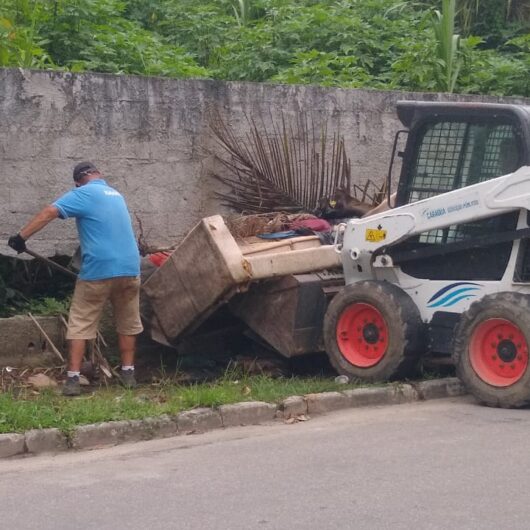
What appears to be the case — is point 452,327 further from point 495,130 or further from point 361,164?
point 361,164

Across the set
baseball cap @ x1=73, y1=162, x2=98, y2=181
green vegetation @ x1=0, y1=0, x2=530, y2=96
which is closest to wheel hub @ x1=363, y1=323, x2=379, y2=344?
baseball cap @ x1=73, y1=162, x2=98, y2=181

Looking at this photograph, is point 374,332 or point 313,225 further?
point 313,225

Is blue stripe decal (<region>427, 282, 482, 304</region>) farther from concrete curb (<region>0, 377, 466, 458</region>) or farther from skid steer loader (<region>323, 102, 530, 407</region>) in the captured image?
concrete curb (<region>0, 377, 466, 458</region>)

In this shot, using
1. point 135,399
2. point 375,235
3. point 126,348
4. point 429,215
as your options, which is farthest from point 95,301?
point 429,215

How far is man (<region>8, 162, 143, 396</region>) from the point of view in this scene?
8.48m

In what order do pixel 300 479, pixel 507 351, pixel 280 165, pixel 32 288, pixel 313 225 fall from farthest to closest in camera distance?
pixel 280 165 < pixel 313 225 < pixel 32 288 < pixel 507 351 < pixel 300 479

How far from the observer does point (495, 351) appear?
8.09m

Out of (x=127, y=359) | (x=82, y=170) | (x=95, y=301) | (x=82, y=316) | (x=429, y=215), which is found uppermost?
(x=82, y=170)

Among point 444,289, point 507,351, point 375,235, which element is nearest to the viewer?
point 507,351

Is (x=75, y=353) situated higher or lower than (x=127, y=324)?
lower

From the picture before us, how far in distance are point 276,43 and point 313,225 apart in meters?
4.66

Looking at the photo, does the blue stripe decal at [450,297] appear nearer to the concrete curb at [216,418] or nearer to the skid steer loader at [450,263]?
the skid steer loader at [450,263]

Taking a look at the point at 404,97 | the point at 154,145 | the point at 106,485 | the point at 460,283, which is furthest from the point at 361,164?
the point at 106,485

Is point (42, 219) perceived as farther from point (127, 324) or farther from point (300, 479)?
point (300, 479)
